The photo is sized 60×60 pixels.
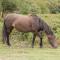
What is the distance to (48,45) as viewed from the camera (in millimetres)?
11469

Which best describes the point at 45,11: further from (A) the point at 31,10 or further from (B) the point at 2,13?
(B) the point at 2,13

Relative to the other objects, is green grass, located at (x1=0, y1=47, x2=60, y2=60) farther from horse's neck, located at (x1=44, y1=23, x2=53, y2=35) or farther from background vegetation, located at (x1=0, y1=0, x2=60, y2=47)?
background vegetation, located at (x1=0, y1=0, x2=60, y2=47)

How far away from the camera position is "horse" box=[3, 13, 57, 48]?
420 inches

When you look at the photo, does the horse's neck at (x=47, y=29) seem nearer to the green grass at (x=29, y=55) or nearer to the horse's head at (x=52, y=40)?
the horse's head at (x=52, y=40)

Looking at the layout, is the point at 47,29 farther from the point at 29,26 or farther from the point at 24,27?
the point at 24,27

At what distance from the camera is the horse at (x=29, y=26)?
1066 centimetres

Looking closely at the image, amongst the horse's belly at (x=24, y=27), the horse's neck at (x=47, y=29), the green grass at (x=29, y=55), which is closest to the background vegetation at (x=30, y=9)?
the horse's belly at (x=24, y=27)

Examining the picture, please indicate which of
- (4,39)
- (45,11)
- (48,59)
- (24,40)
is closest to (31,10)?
(45,11)

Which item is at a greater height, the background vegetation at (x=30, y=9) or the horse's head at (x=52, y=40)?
the background vegetation at (x=30, y=9)

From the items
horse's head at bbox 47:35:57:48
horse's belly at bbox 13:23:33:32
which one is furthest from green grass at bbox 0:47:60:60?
horse's belly at bbox 13:23:33:32

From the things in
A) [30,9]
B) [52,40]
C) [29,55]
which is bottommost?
[52,40]

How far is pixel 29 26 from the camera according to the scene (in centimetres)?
1113

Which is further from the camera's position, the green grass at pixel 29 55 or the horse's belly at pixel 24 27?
the horse's belly at pixel 24 27

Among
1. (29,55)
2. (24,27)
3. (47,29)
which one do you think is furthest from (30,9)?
(29,55)
